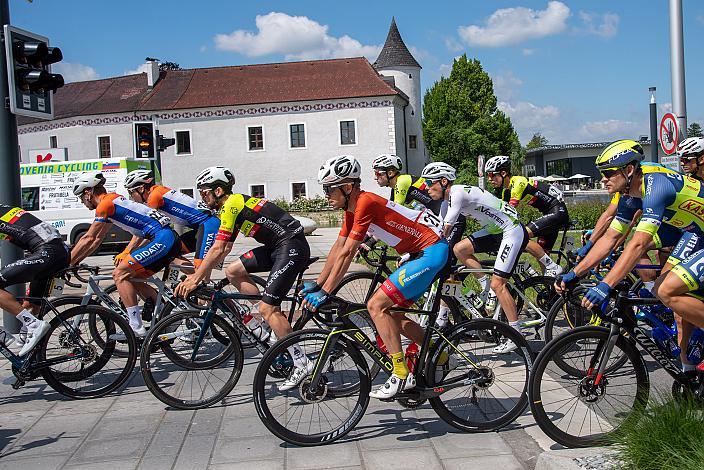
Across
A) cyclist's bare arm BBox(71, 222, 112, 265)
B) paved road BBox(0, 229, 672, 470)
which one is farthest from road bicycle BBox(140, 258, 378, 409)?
cyclist's bare arm BBox(71, 222, 112, 265)

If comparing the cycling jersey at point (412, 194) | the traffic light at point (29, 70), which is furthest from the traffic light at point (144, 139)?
the cycling jersey at point (412, 194)

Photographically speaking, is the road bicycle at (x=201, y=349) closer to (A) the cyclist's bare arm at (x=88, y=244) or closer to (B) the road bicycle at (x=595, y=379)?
(A) the cyclist's bare arm at (x=88, y=244)

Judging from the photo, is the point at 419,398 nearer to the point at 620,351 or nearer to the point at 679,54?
the point at 620,351

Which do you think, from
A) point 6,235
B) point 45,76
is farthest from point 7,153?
point 6,235

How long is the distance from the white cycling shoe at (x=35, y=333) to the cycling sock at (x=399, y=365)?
3.30 m

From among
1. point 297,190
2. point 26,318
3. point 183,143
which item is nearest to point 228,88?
point 183,143

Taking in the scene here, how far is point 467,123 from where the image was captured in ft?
212

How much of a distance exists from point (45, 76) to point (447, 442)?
669 centimetres

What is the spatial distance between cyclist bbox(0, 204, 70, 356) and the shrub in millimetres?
4989

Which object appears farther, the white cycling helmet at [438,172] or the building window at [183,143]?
the building window at [183,143]

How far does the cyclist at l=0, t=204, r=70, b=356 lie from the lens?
6656 mm

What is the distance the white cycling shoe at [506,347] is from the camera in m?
5.45

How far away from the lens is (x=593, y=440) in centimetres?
486

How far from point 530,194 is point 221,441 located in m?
5.67
